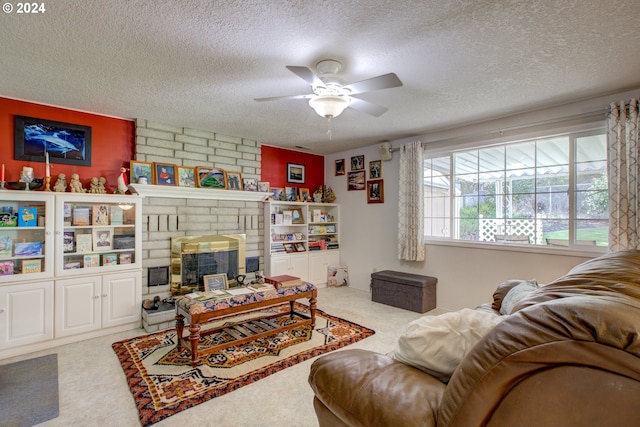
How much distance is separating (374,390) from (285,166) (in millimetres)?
4624

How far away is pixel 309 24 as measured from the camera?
1876mm

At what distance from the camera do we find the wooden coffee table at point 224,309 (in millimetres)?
2590

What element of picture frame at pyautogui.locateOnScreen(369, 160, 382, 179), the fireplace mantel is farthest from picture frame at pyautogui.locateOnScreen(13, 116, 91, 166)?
picture frame at pyautogui.locateOnScreen(369, 160, 382, 179)

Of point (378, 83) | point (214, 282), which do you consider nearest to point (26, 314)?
point (214, 282)

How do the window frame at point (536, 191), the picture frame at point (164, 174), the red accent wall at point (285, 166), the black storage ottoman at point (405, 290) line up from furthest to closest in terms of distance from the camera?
1. the red accent wall at point (285, 166)
2. the black storage ottoman at point (405, 290)
3. the picture frame at point (164, 174)
4. the window frame at point (536, 191)

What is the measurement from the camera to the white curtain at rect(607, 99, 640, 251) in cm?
277

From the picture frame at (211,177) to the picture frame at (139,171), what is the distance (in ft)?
1.92

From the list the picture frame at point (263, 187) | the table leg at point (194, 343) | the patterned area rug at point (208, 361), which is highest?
the picture frame at point (263, 187)

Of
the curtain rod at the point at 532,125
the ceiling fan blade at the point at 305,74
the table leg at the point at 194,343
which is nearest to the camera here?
the ceiling fan blade at the point at 305,74

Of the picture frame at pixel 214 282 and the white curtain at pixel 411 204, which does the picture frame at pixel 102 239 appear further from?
the white curtain at pixel 411 204

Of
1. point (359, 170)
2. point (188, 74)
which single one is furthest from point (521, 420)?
point (359, 170)

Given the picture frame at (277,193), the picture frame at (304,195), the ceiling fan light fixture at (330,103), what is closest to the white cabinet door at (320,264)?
the picture frame at (304,195)

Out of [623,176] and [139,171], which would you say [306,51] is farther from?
[623,176]

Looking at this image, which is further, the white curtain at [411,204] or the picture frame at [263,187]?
the picture frame at [263,187]
